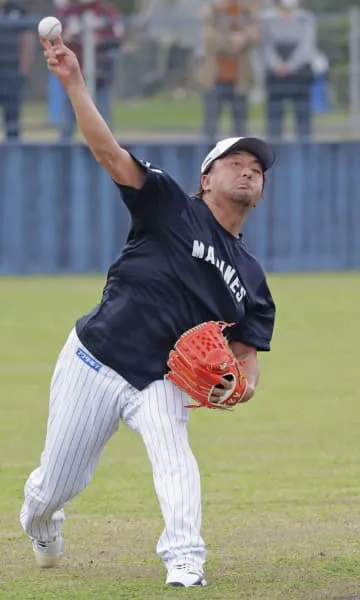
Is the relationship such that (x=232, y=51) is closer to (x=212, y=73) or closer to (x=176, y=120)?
(x=212, y=73)

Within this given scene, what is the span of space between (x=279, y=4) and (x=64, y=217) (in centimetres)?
387

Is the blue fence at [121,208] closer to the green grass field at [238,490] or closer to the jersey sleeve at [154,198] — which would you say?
the green grass field at [238,490]

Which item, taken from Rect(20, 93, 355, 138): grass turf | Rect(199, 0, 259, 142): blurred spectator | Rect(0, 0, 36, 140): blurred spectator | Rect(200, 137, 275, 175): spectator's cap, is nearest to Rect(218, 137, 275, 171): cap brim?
Rect(200, 137, 275, 175): spectator's cap

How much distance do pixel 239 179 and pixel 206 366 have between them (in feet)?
2.24

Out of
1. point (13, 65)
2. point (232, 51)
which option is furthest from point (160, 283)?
point (232, 51)

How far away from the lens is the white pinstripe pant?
5426 millimetres

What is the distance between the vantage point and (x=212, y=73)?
58.8 feet

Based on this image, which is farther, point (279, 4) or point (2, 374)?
point (279, 4)

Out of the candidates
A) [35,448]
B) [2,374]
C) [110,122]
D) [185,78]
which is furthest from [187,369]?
[185,78]

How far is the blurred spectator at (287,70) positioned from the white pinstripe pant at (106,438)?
12.4 metres

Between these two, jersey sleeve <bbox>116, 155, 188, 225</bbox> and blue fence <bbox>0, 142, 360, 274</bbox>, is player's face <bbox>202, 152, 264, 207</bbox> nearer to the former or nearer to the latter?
jersey sleeve <bbox>116, 155, 188, 225</bbox>

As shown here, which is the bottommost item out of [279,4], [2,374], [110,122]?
[2,374]

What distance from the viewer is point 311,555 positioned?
20.5ft

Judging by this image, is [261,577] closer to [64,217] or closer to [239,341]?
[239,341]
